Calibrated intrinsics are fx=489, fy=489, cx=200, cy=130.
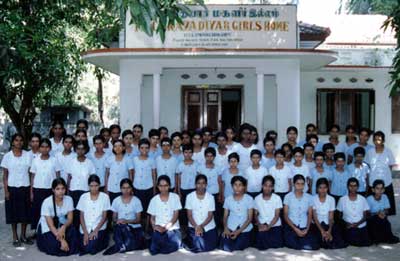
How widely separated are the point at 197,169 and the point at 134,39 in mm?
3489

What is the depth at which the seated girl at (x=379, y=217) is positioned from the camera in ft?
20.5

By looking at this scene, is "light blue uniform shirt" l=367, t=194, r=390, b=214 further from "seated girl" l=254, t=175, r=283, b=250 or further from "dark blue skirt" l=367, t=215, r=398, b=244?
"seated girl" l=254, t=175, r=283, b=250

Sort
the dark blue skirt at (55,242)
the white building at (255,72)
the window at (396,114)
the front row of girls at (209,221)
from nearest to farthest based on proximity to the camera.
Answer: the dark blue skirt at (55,242) → the front row of girls at (209,221) → the white building at (255,72) → the window at (396,114)

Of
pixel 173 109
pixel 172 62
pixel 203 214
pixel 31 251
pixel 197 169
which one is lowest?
pixel 31 251

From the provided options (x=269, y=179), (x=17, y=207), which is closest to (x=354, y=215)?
(x=269, y=179)

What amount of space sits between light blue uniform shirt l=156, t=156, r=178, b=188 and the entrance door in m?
4.73

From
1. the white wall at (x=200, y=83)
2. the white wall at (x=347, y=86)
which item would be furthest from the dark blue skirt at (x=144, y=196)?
the white wall at (x=347, y=86)

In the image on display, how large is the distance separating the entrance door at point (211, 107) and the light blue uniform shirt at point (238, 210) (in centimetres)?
532

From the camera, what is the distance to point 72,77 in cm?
1019

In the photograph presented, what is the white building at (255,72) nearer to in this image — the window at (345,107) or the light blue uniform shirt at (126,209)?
the window at (345,107)

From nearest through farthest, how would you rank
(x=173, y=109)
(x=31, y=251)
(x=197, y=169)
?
(x=31, y=251)
(x=197, y=169)
(x=173, y=109)

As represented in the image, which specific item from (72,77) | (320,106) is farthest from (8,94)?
(320,106)

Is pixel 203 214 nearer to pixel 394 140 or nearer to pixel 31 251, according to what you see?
pixel 31 251

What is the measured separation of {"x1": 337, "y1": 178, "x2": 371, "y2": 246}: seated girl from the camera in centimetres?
614
